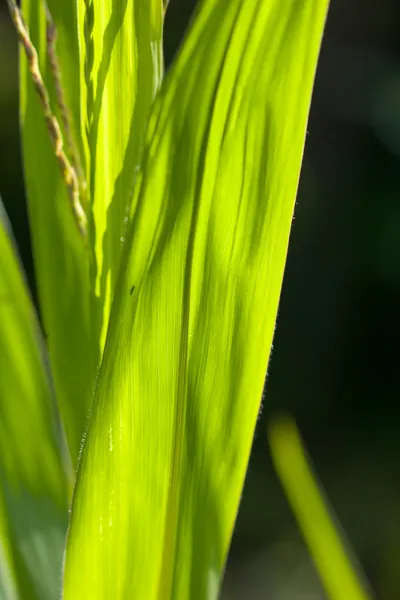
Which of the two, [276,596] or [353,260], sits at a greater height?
[353,260]

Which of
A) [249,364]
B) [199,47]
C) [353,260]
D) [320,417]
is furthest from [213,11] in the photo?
[320,417]

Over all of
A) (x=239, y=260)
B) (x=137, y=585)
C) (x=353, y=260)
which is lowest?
(x=353, y=260)

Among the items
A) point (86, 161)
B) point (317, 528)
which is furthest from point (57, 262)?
point (317, 528)

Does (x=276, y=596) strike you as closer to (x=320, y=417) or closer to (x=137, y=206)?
(x=320, y=417)

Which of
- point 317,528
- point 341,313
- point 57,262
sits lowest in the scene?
point 341,313

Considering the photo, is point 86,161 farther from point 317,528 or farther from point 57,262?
point 317,528

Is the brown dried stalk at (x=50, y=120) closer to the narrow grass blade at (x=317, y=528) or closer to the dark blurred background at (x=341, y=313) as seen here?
the narrow grass blade at (x=317, y=528)

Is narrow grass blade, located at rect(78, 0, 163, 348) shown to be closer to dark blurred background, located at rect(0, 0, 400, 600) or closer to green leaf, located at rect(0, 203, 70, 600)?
green leaf, located at rect(0, 203, 70, 600)
